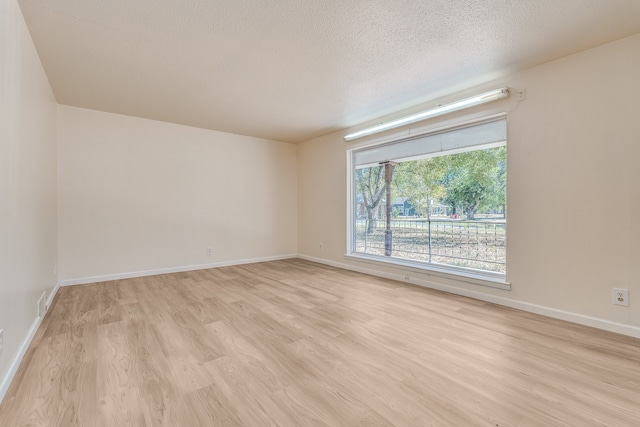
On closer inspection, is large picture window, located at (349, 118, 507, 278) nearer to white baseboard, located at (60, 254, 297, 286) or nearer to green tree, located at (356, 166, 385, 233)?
green tree, located at (356, 166, 385, 233)

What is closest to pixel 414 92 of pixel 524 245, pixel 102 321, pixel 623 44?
pixel 623 44

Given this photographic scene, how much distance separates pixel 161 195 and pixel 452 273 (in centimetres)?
441

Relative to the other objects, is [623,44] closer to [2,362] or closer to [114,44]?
[114,44]

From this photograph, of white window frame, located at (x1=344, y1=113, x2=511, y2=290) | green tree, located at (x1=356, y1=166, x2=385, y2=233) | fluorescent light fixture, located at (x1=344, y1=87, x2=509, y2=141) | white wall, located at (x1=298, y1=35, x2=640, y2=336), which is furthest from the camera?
green tree, located at (x1=356, y1=166, x2=385, y2=233)

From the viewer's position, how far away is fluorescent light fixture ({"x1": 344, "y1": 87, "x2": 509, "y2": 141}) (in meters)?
2.94

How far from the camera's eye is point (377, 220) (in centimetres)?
473

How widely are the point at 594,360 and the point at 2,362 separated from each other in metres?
3.63

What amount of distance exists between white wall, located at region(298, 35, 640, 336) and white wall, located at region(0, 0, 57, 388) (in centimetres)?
396

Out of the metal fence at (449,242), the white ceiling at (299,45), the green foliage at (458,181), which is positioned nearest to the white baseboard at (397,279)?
the metal fence at (449,242)

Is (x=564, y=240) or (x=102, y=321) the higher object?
(x=564, y=240)

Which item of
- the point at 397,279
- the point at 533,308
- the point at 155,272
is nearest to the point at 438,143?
the point at 397,279

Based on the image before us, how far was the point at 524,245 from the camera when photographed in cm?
282

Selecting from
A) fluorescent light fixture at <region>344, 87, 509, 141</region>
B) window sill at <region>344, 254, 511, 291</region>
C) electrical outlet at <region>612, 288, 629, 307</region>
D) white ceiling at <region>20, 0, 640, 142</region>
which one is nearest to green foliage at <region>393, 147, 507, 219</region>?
fluorescent light fixture at <region>344, 87, 509, 141</region>

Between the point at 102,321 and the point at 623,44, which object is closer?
the point at 623,44
